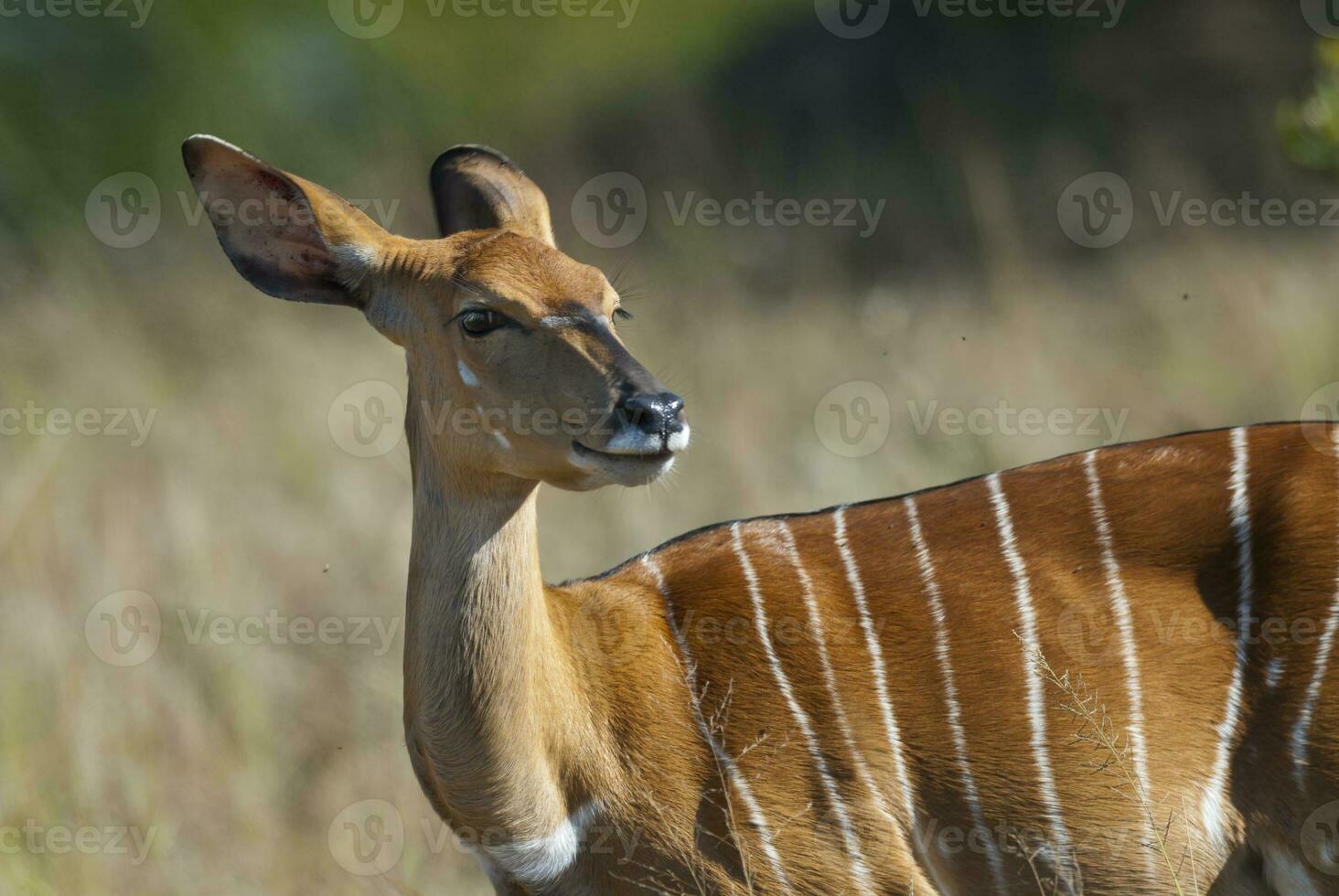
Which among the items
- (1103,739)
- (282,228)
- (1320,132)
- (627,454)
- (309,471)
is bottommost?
(1103,739)

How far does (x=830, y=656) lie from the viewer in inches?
121

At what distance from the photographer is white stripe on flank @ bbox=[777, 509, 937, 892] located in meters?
2.97

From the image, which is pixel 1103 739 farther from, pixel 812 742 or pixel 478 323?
pixel 478 323

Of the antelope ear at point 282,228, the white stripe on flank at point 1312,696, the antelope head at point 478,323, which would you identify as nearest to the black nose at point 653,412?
the antelope head at point 478,323

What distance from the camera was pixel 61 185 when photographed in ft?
22.2

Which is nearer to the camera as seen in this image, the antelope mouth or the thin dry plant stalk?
the antelope mouth

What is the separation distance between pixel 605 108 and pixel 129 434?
370 cm

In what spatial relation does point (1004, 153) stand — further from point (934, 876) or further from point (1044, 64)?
point (934, 876)

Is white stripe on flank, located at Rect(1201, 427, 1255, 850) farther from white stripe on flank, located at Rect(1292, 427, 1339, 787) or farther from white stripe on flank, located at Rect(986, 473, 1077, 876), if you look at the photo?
white stripe on flank, located at Rect(986, 473, 1077, 876)

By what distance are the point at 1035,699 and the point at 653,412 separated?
0.98m

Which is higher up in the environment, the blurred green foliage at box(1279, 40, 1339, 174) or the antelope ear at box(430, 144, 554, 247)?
the blurred green foliage at box(1279, 40, 1339, 174)

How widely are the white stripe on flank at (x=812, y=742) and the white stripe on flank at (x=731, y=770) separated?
136 millimetres

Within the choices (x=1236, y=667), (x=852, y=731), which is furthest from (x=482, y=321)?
(x=1236, y=667)

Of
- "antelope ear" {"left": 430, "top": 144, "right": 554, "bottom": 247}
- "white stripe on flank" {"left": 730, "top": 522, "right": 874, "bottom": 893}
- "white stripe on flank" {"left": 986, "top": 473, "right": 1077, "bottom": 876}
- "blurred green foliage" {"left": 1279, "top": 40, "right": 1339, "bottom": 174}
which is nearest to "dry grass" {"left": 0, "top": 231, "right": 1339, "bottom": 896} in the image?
"blurred green foliage" {"left": 1279, "top": 40, "right": 1339, "bottom": 174}
